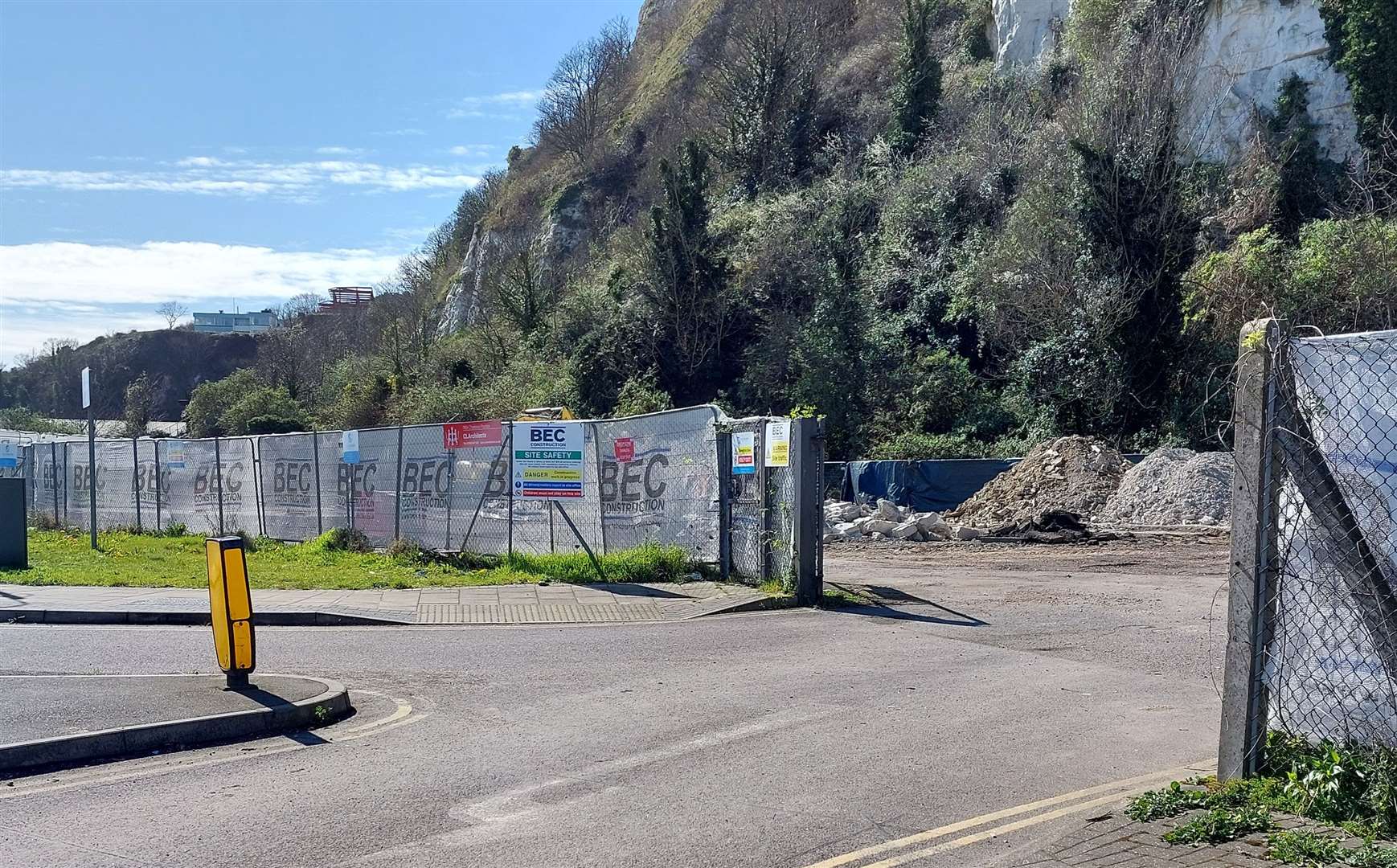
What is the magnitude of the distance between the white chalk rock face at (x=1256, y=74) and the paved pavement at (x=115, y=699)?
34.4 meters

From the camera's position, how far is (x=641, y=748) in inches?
276

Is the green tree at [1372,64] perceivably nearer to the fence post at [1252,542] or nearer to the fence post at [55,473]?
the fence post at [1252,542]

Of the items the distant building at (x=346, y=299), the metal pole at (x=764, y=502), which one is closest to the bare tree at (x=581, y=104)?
the distant building at (x=346, y=299)

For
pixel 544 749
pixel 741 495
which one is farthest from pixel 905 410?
pixel 544 749

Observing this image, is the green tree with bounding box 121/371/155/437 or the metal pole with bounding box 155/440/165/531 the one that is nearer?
the metal pole with bounding box 155/440/165/531

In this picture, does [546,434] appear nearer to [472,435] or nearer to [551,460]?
[551,460]

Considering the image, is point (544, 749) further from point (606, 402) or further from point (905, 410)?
point (606, 402)

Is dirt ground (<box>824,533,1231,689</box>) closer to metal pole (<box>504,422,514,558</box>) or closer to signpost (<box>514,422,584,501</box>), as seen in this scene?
signpost (<box>514,422,584,501</box>)

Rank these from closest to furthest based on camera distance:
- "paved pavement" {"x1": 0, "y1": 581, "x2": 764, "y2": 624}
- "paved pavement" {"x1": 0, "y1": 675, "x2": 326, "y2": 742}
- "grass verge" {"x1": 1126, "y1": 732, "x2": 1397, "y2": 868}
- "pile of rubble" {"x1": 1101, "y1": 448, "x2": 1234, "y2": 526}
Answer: "grass verge" {"x1": 1126, "y1": 732, "x2": 1397, "y2": 868} < "paved pavement" {"x1": 0, "y1": 675, "x2": 326, "y2": 742} < "paved pavement" {"x1": 0, "y1": 581, "x2": 764, "y2": 624} < "pile of rubble" {"x1": 1101, "y1": 448, "x2": 1234, "y2": 526}

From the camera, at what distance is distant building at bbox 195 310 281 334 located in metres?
119

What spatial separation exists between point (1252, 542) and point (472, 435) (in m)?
14.2

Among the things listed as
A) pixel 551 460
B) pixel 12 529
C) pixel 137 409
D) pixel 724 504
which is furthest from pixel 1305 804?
pixel 137 409

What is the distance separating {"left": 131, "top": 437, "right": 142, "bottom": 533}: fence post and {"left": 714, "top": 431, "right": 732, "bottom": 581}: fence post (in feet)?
58.7

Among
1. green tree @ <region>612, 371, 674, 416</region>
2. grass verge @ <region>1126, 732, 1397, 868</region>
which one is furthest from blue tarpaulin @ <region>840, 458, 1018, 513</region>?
grass verge @ <region>1126, 732, 1397, 868</region>
